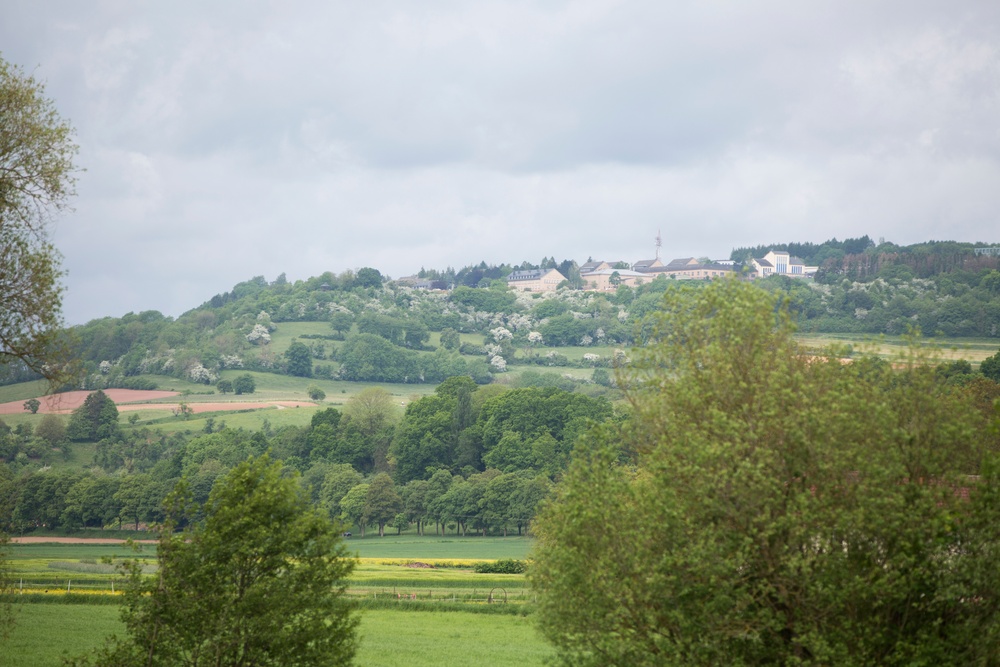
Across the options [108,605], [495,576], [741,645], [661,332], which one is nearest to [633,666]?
[741,645]

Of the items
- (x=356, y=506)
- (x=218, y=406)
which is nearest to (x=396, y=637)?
(x=356, y=506)

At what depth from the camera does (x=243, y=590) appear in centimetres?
2273

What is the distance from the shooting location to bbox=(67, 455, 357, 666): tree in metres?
22.1

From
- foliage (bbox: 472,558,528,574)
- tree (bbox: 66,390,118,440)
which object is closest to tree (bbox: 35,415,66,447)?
tree (bbox: 66,390,118,440)

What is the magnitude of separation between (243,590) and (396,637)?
83.5ft

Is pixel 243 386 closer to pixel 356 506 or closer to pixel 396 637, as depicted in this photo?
pixel 356 506

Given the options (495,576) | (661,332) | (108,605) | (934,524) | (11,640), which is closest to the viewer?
(934,524)

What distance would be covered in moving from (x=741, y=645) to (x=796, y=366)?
5.82m

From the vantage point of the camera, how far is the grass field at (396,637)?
40.0m

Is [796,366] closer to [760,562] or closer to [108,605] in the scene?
[760,562]

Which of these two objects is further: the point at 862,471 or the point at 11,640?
the point at 11,640

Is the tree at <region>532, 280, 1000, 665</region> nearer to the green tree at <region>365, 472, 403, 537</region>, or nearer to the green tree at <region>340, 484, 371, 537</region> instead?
the green tree at <region>365, 472, 403, 537</region>

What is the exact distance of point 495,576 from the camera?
70.6 meters

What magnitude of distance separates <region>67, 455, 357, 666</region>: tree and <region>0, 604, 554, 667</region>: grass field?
15.5 meters
